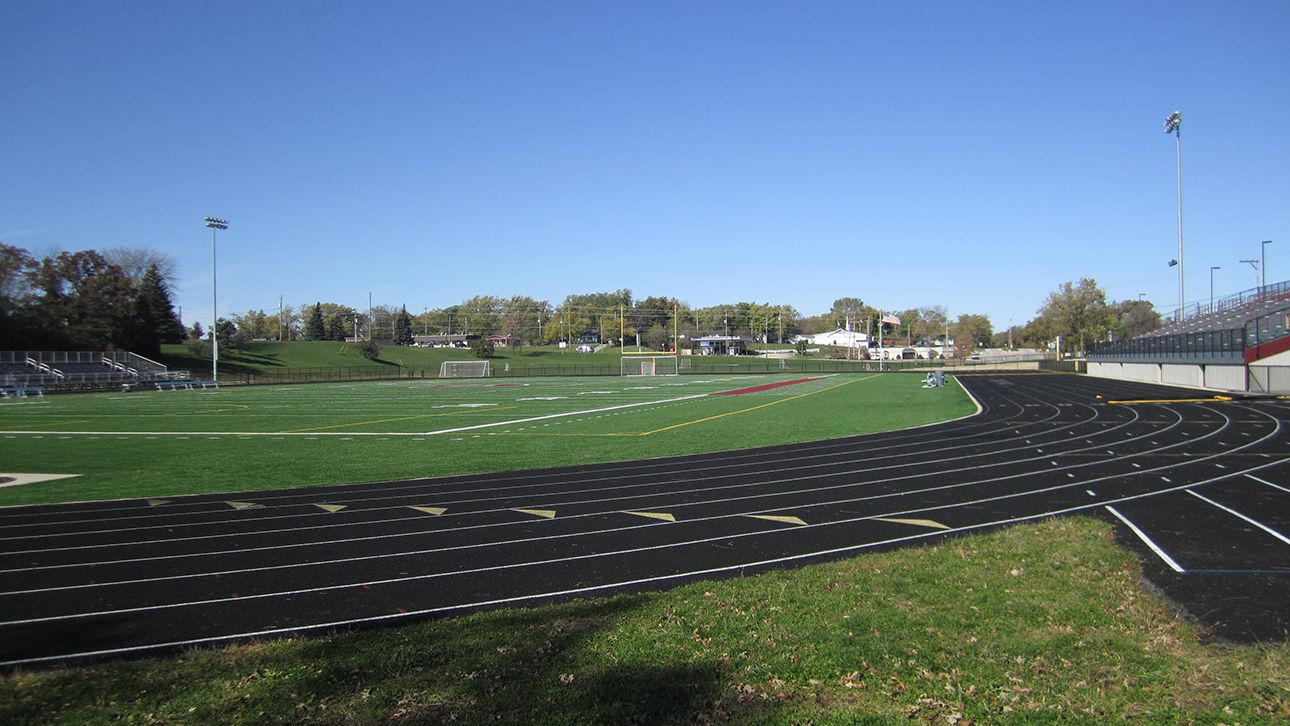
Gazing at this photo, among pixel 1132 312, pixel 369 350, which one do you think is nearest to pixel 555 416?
pixel 369 350

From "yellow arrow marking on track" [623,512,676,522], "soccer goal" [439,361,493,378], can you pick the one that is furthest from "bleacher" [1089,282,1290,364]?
"soccer goal" [439,361,493,378]

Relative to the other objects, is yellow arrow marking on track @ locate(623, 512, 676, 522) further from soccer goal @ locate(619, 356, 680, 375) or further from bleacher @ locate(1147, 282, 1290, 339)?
soccer goal @ locate(619, 356, 680, 375)

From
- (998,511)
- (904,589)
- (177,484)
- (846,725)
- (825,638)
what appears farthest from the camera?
(177,484)

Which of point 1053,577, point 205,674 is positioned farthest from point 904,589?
point 205,674

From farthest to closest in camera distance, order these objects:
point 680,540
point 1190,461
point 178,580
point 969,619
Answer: point 1190,461 < point 680,540 < point 178,580 < point 969,619

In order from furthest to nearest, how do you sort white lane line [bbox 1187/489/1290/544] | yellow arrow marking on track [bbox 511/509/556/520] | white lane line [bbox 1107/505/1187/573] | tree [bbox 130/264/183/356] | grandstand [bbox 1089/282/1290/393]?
tree [bbox 130/264/183/356] → grandstand [bbox 1089/282/1290/393] → yellow arrow marking on track [bbox 511/509/556/520] → white lane line [bbox 1187/489/1290/544] → white lane line [bbox 1107/505/1187/573]

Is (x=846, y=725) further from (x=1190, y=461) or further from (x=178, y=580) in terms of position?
(x=1190, y=461)

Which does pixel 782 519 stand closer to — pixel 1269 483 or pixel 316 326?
pixel 1269 483

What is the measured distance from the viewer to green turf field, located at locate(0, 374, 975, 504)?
16.2 m

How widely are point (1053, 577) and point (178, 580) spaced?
29.0 ft

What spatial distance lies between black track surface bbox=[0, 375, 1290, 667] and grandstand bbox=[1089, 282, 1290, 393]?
88.4ft

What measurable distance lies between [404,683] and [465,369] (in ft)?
283

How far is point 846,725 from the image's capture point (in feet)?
14.6

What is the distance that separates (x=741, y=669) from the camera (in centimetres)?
522
